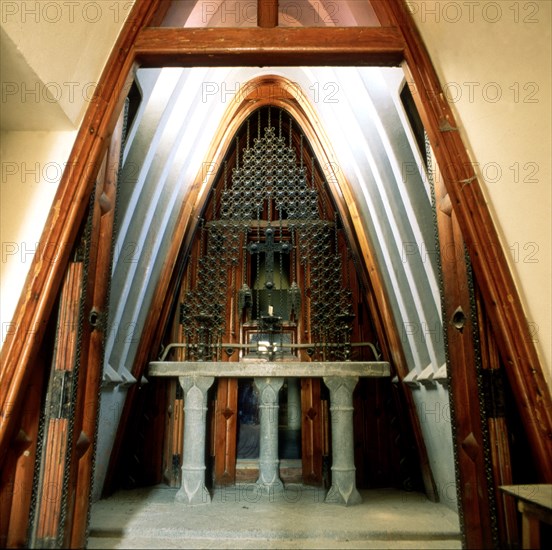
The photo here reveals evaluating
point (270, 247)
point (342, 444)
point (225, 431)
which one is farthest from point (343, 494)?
point (270, 247)

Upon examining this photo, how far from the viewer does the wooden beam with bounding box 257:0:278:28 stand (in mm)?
2418

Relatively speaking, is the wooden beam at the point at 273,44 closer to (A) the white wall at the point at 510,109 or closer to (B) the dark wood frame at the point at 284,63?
(B) the dark wood frame at the point at 284,63

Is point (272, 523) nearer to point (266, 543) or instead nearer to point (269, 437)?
point (266, 543)

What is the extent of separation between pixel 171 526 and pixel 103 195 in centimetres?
196

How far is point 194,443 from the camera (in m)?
3.80

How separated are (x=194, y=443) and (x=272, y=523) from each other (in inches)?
35.1

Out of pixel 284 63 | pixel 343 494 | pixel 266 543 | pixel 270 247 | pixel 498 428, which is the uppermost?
pixel 284 63

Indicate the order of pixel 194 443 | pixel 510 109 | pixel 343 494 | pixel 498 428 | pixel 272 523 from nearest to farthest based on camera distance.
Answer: pixel 498 428 → pixel 510 109 → pixel 272 523 → pixel 343 494 → pixel 194 443

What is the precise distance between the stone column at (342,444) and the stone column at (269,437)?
1.36 feet

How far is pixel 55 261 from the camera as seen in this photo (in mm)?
2090

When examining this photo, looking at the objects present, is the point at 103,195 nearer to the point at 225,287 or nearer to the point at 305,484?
the point at 225,287

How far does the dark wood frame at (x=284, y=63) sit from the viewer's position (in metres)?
1.94

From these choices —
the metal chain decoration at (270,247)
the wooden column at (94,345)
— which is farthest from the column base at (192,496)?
the wooden column at (94,345)

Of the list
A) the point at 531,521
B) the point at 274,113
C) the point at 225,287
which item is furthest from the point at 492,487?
the point at 274,113
